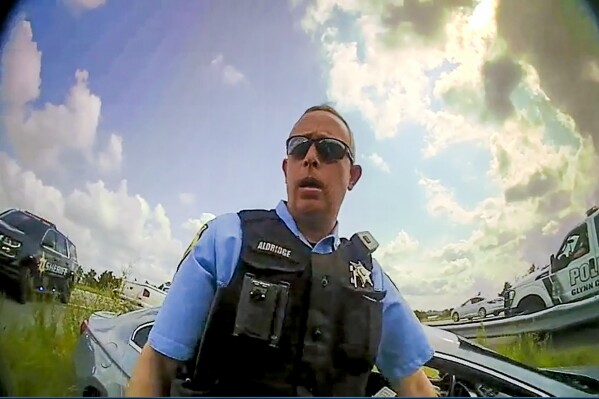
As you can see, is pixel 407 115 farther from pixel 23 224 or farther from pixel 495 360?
pixel 23 224

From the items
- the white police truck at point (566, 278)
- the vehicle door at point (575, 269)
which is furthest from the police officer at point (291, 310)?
the vehicle door at point (575, 269)

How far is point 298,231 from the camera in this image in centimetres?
282

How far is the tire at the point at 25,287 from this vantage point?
9.78 feet

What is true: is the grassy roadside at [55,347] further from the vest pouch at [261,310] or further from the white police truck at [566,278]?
the vest pouch at [261,310]

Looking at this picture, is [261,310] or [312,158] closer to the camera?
[261,310]

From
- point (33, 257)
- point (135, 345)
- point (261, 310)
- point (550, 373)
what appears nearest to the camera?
point (261, 310)

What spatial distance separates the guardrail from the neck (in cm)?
49

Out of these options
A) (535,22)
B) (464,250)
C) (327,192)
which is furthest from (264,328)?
(535,22)

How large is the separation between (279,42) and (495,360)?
1305 millimetres

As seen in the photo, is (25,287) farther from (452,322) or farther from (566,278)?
(566,278)

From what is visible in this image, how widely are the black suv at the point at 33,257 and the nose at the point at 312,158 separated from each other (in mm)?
856

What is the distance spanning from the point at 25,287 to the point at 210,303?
723 millimetres

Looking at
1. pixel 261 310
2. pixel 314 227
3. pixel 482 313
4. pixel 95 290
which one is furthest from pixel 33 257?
pixel 482 313

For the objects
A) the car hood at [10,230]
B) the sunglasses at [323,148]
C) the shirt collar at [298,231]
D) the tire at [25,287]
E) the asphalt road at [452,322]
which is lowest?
the tire at [25,287]
